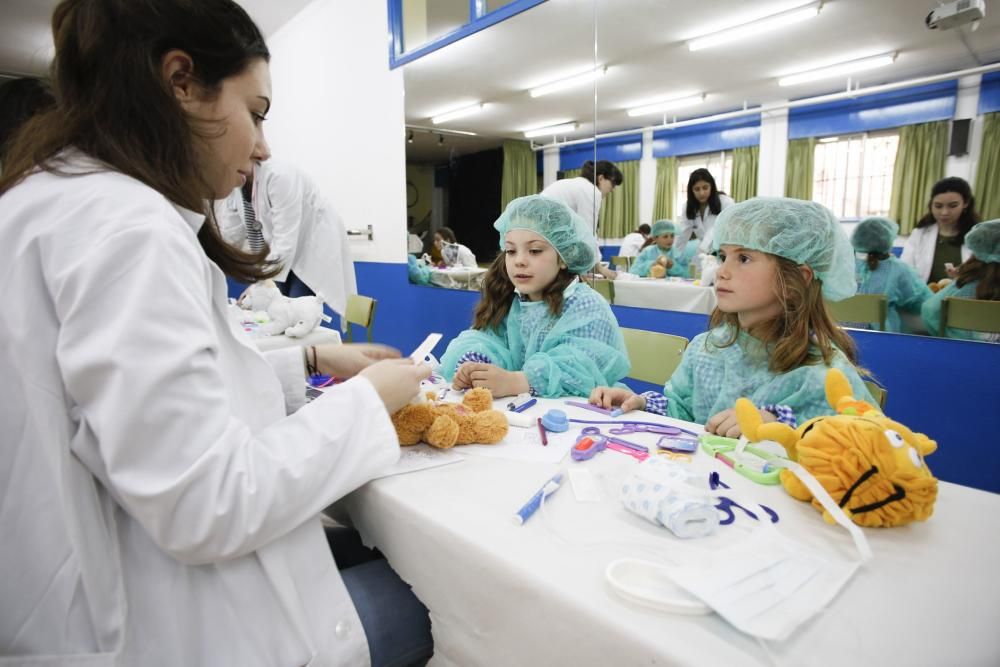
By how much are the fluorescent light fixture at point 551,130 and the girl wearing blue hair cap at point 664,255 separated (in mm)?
809

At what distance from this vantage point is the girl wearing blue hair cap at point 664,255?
3.22 metres

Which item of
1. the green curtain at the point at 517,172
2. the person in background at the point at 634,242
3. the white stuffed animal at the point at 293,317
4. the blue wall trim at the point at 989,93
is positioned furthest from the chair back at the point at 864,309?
the white stuffed animal at the point at 293,317

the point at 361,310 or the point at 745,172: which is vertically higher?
the point at 745,172

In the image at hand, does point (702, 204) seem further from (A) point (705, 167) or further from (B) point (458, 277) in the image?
(B) point (458, 277)

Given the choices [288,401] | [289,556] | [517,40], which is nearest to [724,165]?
[517,40]

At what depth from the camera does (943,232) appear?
2.10m

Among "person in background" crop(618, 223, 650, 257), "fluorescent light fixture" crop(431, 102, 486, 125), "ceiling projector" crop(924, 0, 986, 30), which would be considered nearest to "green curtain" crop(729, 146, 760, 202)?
"person in background" crop(618, 223, 650, 257)

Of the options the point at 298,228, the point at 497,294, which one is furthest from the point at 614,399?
the point at 298,228

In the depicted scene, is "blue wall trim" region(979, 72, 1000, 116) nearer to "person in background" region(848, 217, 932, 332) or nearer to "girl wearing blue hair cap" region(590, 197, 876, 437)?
"person in background" region(848, 217, 932, 332)

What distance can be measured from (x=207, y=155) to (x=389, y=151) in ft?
12.1

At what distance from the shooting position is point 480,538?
0.73 metres

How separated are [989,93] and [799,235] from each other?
1.37 m

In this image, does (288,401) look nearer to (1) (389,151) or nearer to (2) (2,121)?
(2) (2,121)

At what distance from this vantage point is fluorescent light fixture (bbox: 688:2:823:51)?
2.28 metres
